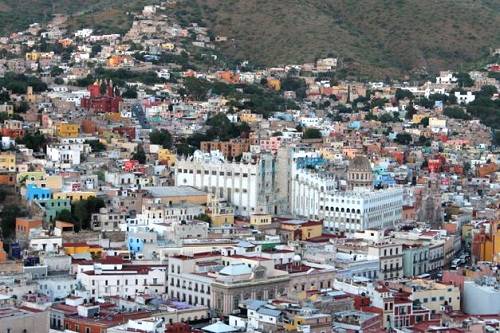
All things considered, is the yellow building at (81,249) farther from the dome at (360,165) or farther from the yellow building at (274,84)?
the yellow building at (274,84)

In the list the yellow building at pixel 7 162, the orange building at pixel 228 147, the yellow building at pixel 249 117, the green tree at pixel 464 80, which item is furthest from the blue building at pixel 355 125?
the yellow building at pixel 7 162

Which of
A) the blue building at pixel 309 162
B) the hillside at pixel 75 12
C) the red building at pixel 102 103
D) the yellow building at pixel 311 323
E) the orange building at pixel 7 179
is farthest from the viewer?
the hillside at pixel 75 12

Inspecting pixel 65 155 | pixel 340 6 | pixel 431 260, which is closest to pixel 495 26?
pixel 340 6

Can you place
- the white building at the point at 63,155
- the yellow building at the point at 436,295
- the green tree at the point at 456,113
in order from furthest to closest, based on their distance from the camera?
the green tree at the point at 456,113 → the white building at the point at 63,155 → the yellow building at the point at 436,295

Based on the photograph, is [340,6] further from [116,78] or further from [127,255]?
[127,255]

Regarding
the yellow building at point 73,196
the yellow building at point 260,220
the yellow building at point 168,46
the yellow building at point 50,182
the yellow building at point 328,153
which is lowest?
the yellow building at point 260,220

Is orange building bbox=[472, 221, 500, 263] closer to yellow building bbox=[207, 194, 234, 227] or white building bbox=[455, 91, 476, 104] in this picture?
yellow building bbox=[207, 194, 234, 227]
